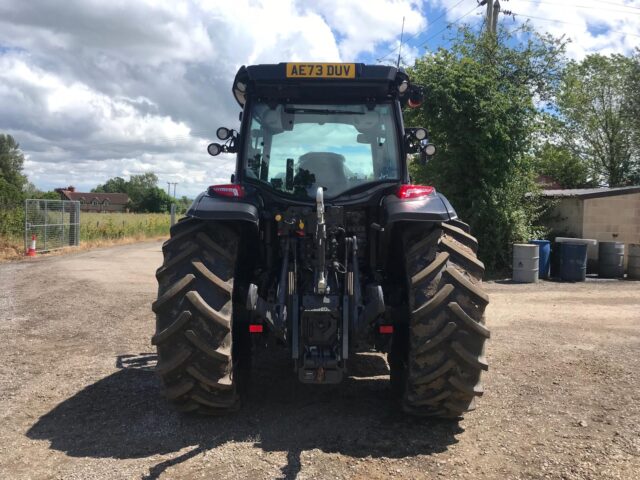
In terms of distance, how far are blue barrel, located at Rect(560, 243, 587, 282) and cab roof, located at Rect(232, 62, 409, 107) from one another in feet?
37.0

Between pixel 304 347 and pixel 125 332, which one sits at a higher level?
pixel 304 347

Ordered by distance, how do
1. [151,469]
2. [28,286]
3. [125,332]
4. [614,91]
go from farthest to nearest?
[614,91] < [28,286] < [125,332] < [151,469]

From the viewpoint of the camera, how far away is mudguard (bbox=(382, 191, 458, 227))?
12.6ft

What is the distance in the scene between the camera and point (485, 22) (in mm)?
20000

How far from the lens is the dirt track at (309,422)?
3342 mm

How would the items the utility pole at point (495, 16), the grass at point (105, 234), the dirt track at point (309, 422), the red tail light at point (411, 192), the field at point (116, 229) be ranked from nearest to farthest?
the dirt track at point (309, 422) < the red tail light at point (411, 192) < the grass at point (105, 234) < the utility pole at point (495, 16) < the field at point (116, 229)

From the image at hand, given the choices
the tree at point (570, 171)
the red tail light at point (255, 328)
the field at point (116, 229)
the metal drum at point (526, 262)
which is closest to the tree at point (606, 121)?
the tree at point (570, 171)

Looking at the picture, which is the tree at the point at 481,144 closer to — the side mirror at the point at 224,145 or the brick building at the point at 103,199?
the side mirror at the point at 224,145

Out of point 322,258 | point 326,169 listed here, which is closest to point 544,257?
point 326,169

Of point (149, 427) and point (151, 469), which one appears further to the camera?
point (149, 427)

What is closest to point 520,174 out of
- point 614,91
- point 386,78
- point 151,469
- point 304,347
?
point 386,78

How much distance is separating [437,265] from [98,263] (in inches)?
559

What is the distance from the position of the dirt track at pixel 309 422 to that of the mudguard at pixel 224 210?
144 cm

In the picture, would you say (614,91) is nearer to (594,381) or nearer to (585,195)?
(585,195)
